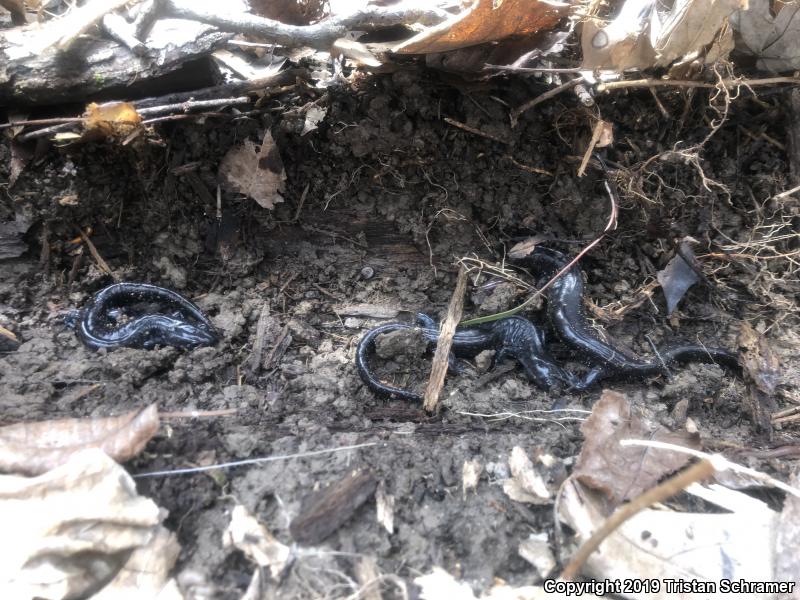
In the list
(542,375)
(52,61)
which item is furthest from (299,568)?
(52,61)

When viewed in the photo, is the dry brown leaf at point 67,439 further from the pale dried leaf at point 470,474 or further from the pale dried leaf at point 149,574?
the pale dried leaf at point 470,474

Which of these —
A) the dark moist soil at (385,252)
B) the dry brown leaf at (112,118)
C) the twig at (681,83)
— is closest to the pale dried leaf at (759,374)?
the dark moist soil at (385,252)

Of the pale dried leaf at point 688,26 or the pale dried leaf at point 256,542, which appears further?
the pale dried leaf at point 688,26

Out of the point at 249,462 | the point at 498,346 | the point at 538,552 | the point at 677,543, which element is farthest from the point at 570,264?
the point at 249,462

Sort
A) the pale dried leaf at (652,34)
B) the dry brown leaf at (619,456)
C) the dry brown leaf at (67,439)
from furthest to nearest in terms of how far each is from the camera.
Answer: the pale dried leaf at (652,34) < the dry brown leaf at (619,456) < the dry brown leaf at (67,439)

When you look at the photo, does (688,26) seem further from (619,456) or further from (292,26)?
(619,456)

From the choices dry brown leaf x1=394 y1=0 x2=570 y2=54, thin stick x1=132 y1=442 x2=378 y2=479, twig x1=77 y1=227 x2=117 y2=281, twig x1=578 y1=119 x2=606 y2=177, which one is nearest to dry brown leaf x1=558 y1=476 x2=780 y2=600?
thin stick x1=132 y1=442 x2=378 y2=479

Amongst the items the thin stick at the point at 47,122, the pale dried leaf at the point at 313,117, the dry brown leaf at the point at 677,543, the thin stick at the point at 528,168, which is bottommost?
the dry brown leaf at the point at 677,543
